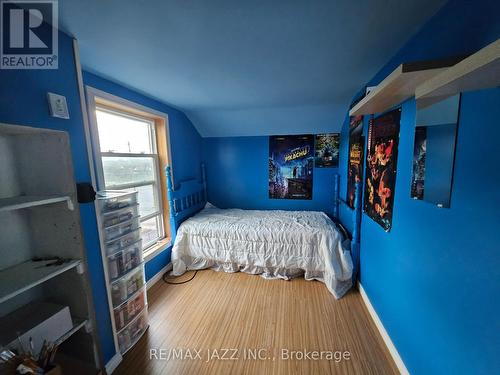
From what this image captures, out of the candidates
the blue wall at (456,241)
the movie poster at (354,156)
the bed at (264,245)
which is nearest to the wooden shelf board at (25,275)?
the bed at (264,245)

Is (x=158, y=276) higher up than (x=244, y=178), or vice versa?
(x=244, y=178)

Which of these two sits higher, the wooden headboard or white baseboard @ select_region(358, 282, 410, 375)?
the wooden headboard

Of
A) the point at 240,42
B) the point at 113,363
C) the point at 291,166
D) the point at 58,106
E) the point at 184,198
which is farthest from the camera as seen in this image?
the point at 291,166

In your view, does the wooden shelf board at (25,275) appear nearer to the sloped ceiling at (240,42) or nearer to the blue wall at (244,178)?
the sloped ceiling at (240,42)

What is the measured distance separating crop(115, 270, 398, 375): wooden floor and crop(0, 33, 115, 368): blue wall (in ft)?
1.50

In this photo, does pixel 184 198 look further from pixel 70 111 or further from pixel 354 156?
A: pixel 354 156

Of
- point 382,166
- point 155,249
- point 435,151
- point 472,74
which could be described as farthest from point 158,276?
point 472,74

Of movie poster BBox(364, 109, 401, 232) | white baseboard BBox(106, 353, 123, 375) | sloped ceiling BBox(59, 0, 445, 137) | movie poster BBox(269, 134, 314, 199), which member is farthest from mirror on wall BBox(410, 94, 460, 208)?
white baseboard BBox(106, 353, 123, 375)

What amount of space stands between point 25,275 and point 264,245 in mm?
2036

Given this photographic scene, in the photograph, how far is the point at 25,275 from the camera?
3.05 feet

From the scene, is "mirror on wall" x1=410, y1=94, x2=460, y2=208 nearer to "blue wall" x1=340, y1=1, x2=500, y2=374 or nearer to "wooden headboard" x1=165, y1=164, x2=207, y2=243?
"blue wall" x1=340, y1=1, x2=500, y2=374

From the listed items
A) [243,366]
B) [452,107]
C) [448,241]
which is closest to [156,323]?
[243,366]

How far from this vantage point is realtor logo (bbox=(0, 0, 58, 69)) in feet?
3.20

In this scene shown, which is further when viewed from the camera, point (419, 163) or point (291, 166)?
point (291, 166)
